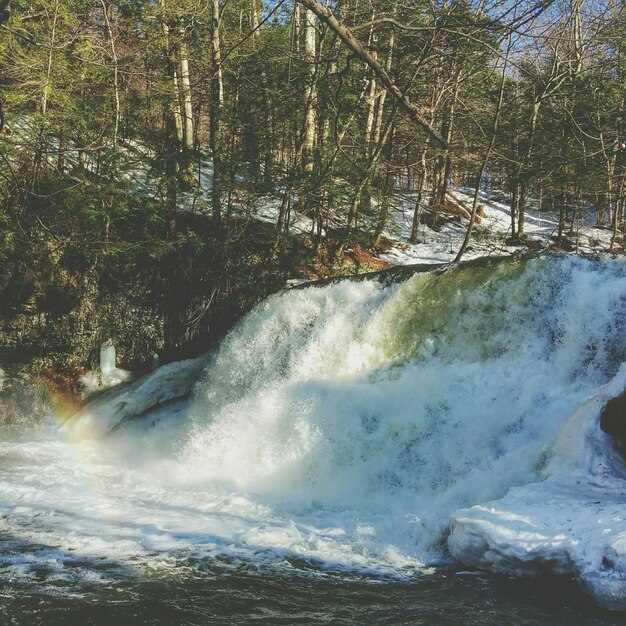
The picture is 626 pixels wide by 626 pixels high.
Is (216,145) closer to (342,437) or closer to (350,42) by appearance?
(342,437)

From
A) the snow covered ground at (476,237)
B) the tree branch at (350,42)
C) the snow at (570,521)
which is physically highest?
the snow covered ground at (476,237)

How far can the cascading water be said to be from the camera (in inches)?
201

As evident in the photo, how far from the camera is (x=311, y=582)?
14.2 feet

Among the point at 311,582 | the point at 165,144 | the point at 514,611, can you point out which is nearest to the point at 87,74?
the point at 165,144

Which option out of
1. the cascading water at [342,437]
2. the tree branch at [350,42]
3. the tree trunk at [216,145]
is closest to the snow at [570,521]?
the cascading water at [342,437]

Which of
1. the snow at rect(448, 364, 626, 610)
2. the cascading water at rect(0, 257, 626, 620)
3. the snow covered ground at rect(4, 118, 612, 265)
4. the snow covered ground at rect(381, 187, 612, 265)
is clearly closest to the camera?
the snow at rect(448, 364, 626, 610)

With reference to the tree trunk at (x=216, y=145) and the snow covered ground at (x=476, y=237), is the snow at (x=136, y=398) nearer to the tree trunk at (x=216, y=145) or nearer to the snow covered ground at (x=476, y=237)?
the tree trunk at (x=216, y=145)

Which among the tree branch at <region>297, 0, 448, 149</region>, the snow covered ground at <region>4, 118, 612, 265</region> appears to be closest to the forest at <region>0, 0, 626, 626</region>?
the tree branch at <region>297, 0, 448, 149</region>

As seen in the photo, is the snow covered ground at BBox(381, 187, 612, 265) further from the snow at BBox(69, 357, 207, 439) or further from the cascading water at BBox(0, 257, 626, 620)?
the snow at BBox(69, 357, 207, 439)

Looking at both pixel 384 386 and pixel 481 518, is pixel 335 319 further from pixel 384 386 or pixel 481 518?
pixel 481 518

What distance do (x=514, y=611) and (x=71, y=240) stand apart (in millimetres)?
8949

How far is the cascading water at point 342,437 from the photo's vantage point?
5.10 meters

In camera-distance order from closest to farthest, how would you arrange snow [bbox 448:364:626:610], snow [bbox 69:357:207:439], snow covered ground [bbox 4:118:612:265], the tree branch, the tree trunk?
the tree branch < snow [bbox 448:364:626:610] < snow [bbox 69:357:207:439] < the tree trunk < snow covered ground [bbox 4:118:612:265]

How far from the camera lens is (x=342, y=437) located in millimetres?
7023
